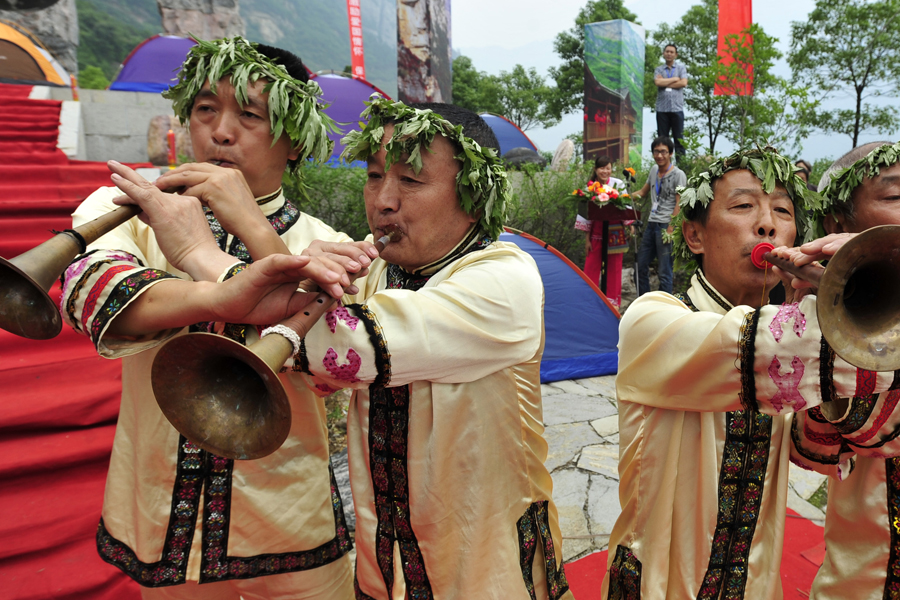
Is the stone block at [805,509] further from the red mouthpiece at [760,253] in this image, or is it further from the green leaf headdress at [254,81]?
the green leaf headdress at [254,81]

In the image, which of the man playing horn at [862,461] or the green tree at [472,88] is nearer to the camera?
the man playing horn at [862,461]

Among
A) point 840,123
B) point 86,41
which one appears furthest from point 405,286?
point 86,41

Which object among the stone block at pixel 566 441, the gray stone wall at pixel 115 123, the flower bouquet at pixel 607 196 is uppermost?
the gray stone wall at pixel 115 123

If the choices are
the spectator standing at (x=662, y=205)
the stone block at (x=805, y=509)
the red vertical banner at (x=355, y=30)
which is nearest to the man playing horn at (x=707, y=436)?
the stone block at (x=805, y=509)

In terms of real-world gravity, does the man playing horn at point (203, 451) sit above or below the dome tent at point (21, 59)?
below

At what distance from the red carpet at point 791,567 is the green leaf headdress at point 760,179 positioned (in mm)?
2051

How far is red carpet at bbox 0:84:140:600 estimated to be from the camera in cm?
279

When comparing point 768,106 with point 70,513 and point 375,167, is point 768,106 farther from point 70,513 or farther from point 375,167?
point 70,513

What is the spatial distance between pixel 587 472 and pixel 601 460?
27cm

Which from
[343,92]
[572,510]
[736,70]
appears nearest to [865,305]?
[572,510]

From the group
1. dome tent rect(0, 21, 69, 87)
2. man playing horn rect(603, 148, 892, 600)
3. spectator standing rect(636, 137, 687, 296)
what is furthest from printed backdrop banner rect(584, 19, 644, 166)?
man playing horn rect(603, 148, 892, 600)

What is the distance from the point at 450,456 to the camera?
168 cm

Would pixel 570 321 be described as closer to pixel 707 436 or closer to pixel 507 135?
pixel 707 436

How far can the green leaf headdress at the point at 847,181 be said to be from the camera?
6.55ft
